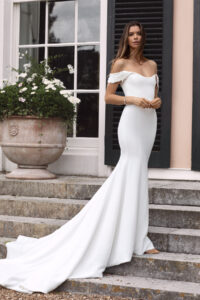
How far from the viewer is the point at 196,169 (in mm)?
5020

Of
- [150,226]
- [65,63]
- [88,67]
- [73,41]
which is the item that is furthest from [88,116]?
[150,226]

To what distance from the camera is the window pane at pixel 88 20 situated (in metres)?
5.72

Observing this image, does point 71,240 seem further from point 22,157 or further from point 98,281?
point 22,157

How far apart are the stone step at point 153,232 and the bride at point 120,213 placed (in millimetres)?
140

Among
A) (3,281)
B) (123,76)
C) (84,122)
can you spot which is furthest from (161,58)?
(3,281)

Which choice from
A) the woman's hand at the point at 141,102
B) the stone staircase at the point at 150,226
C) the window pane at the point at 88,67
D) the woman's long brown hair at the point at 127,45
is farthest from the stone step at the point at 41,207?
the window pane at the point at 88,67

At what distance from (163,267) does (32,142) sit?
6.31 feet

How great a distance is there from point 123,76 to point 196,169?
1.72 m

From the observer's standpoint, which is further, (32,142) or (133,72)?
(32,142)

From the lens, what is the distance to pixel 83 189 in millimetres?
4676

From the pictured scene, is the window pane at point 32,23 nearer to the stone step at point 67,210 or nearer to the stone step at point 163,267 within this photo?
the stone step at point 67,210

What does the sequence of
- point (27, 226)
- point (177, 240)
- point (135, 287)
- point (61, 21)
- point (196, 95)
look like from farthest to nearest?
point (61, 21) < point (196, 95) < point (27, 226) < point (177, 240) < point (135, 287)

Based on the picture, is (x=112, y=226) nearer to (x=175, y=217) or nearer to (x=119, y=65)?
A: (x=175, y=217)

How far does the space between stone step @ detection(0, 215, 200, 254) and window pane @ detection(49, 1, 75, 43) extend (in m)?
2.27
